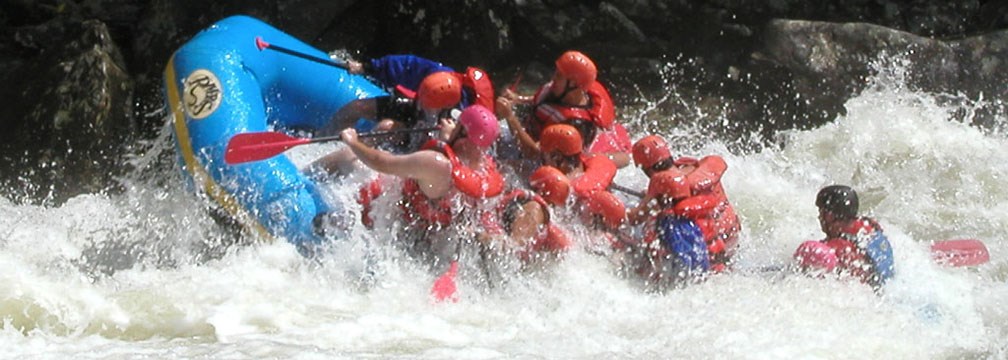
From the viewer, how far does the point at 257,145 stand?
6121 mm

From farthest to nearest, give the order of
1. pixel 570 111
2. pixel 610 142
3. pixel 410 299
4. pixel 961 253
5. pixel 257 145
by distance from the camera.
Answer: pixel 610 142, pixel 570 111, pixel 961 253, pixel 257 145, pixel 410 299

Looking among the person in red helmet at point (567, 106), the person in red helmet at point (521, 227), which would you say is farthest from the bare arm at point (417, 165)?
the person in red helmet at point (567, 106)

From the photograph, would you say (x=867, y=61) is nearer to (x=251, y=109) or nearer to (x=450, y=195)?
(x=450, y=195)

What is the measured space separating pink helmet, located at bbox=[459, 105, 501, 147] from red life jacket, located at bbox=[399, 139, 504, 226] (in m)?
0.12

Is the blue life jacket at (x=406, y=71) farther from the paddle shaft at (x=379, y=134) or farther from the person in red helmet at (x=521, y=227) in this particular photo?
the person in red helmet at (x=521, y=227)

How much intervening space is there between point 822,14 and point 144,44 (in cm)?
466

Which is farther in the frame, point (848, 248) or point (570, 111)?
point (570, 111)

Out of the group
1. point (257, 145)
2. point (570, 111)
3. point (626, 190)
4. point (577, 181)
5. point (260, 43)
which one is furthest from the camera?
point (260, 43)

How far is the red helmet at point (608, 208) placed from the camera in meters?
6.25

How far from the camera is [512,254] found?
6070mm

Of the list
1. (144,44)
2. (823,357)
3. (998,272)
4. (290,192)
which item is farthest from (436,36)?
(823,357)

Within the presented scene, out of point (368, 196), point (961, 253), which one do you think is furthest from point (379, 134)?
point (961, 253)

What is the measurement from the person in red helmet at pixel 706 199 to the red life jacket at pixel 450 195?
670mm

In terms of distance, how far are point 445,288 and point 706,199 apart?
4.03 ft
